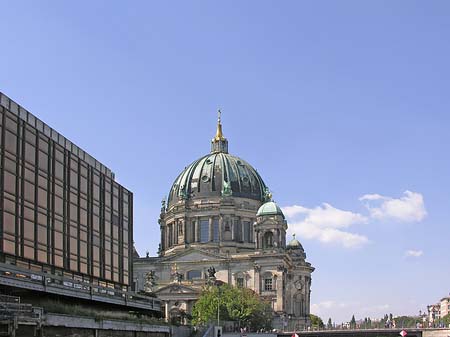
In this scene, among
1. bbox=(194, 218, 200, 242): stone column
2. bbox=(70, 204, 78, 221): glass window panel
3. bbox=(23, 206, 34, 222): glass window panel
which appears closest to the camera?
bbox=(23, 206, 34, 222): glass window panel

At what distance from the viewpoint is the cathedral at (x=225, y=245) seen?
544ft

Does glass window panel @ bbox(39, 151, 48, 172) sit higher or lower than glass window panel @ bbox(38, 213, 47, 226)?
higher

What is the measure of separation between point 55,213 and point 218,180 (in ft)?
384

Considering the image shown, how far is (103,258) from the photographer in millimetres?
82500

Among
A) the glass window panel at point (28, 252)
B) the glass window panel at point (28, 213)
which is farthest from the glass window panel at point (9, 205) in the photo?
the glass window panel at point (28, 252)

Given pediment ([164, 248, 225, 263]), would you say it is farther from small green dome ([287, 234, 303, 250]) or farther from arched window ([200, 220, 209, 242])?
small green dome ([287, 234, 303, 250])

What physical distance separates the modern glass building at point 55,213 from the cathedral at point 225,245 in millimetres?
73640

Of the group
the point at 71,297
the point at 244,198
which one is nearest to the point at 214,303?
the point at 244,198

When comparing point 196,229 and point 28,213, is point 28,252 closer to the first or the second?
point 28,213

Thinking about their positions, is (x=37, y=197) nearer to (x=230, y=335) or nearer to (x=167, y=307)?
(x=230, y=335)

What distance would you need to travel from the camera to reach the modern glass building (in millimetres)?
60344

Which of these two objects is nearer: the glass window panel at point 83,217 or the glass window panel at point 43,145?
the glass window panel at point 43,145

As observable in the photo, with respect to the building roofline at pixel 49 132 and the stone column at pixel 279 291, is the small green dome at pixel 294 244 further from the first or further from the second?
the building roofline at pixel 49 132

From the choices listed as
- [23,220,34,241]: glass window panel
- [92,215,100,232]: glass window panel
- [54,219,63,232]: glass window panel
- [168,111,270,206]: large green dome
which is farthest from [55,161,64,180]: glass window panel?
[168,111,270,206]: large green dome
